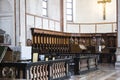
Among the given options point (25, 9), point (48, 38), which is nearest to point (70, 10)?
point (48, 38)

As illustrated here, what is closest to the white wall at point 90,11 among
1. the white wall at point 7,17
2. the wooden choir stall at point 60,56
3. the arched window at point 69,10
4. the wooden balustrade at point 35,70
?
the arched window at point 69,10

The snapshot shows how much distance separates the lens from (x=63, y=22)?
79.2 feet

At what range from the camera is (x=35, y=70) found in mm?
8648

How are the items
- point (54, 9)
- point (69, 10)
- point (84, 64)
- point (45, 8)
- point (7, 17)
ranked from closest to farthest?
point (84, 64) → point (7, 17) → point (45, 8) → point (54, 9) → point (69, 10)

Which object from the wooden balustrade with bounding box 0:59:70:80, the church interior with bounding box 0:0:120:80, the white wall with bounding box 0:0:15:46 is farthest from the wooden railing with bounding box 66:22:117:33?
the wooden balustrade with bounding box 0:59:70:80

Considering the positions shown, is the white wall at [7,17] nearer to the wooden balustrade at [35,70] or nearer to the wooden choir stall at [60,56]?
the wooden choir stall at [60,56]

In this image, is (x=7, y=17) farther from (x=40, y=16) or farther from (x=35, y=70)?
(x=35, y=70)

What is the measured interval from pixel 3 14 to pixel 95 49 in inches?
342

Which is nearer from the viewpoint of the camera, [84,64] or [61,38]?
[84,64]

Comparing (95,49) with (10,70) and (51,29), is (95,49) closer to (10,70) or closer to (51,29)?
(51,29)

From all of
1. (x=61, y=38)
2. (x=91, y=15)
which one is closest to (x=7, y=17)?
(x=61, y=38)

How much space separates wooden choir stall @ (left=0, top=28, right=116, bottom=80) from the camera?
8.14 meters

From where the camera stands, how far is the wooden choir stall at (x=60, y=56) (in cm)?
814

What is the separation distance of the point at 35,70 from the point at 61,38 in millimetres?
14784
